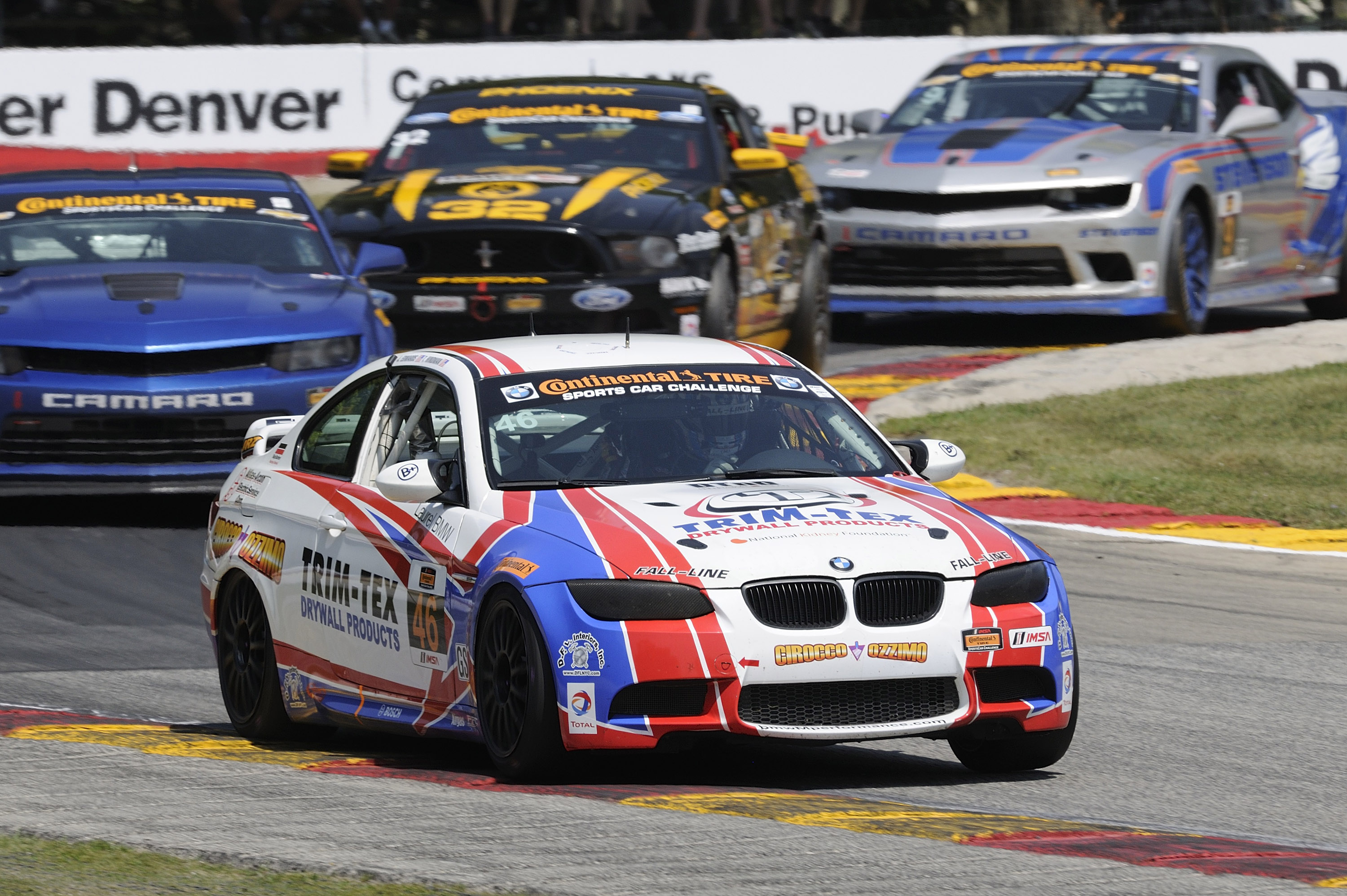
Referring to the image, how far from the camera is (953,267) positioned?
1562 centimetres

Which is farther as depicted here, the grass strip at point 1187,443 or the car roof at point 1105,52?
the car roof at point 1105,52

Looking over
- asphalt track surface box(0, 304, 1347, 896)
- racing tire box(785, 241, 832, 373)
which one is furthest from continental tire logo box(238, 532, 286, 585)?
racing tire box(785, 241, 832, 373)

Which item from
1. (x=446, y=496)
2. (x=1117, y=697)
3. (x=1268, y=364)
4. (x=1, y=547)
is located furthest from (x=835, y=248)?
(x=446, y=496)

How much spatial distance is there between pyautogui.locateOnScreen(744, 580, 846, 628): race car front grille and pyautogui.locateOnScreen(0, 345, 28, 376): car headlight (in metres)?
5.60

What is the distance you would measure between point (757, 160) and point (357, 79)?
31.6 ft

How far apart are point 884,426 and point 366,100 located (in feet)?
34.0

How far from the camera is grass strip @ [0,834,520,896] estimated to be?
175 inches

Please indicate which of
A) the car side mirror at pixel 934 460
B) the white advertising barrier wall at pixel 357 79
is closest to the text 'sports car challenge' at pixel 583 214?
the car side mirror at pixel 934 460

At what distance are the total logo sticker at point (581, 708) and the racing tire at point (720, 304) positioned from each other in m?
6.95

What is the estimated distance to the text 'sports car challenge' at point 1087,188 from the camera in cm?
1531

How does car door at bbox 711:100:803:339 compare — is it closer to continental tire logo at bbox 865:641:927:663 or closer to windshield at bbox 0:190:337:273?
windshield at bbox 0:190:337:273

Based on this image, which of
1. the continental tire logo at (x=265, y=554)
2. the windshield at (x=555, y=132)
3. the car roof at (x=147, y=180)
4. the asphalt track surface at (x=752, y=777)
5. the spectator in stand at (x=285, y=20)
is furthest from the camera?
the spectator in stand at (x=285, y=20)

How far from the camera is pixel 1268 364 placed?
47.4ft

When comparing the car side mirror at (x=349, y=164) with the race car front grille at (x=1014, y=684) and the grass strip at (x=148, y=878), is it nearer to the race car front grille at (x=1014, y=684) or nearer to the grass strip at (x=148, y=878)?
the race car front grille at (x=1014, y=684)
